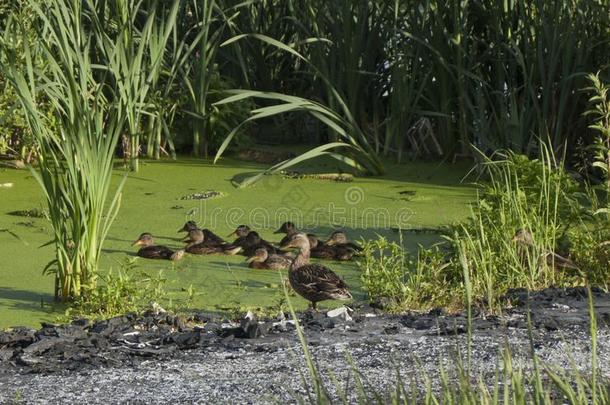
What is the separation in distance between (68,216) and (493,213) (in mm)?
2099

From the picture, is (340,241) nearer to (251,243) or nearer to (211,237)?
(251,243)

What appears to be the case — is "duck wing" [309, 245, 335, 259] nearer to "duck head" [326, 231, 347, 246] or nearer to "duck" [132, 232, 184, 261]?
"duck head" [326, 231, 347, 246]

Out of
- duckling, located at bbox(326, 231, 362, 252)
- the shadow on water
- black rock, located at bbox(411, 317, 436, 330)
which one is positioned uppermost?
duckling, located at bbox(326, 231, 362, 252)

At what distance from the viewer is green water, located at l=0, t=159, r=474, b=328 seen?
6.33 meters

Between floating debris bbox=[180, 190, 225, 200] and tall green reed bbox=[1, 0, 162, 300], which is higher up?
tall green reed bbox=[1, 0, 162, 300]

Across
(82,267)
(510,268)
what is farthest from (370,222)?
(82,267)

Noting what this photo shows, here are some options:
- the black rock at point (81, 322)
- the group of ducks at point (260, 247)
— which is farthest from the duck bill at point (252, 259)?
the black rock at point (81, 322)

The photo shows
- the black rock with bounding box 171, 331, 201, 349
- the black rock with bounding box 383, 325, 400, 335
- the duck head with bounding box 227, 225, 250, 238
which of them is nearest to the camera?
the black rock with bounding box 171, 331, 201, 349

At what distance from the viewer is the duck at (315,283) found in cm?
586

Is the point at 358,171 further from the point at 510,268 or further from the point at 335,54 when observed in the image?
the point at 510,268

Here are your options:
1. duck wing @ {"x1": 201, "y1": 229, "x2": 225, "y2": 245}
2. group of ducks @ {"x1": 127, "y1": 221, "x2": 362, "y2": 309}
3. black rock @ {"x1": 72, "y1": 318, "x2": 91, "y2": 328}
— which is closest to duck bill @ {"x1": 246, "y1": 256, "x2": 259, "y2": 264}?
group of ducks @ {"x1": 127, "y1": 221, "x2": 362, "y2": 309}

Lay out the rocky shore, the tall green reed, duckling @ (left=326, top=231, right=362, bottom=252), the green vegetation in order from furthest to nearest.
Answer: duckling @ (left=326, top=231, right=362, bottom=252) → the tall green reed → the rocky shore → the green vegetation

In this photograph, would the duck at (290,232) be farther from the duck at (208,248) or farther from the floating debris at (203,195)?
the floating debris at (203,195)

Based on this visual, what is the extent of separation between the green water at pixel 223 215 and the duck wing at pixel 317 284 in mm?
172
